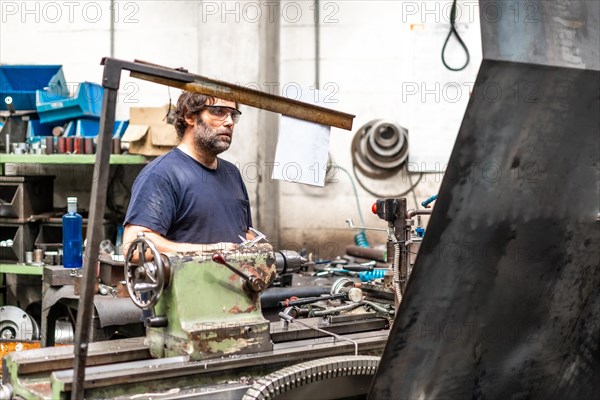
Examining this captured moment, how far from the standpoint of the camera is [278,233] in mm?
4406

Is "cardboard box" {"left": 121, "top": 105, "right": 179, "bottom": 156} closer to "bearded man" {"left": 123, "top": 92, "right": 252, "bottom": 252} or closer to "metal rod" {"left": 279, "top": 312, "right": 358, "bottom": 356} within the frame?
"bearded man" {"left": 123, "top": 92, "right": 252, "bottom": 252}

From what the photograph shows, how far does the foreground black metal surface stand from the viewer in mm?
1313

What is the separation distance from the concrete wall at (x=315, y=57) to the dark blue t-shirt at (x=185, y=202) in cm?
194

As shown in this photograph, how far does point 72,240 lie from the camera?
3.11m

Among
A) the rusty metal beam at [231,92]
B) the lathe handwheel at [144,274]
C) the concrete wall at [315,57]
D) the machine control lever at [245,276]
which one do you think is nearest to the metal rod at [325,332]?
Result: the machine control lever at [245,276]

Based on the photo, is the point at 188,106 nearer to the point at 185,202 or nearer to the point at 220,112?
the point at 220,112

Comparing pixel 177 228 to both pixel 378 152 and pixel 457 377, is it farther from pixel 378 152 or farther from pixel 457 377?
pixel 378 152

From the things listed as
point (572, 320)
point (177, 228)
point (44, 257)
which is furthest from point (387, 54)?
point (572, 320)

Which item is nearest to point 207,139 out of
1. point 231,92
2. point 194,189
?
point 194,189

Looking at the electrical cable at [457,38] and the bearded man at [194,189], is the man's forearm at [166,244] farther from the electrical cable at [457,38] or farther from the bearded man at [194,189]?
the electrical cable at [457,38]

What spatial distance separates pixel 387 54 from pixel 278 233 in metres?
1.15

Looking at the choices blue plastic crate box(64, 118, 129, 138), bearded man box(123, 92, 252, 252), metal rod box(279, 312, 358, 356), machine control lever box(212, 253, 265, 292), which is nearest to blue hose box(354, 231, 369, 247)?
blue plastic crate box(64, 118, 129, 138)

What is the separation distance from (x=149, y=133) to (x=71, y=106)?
453mm

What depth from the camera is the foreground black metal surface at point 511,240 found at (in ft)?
4.31
